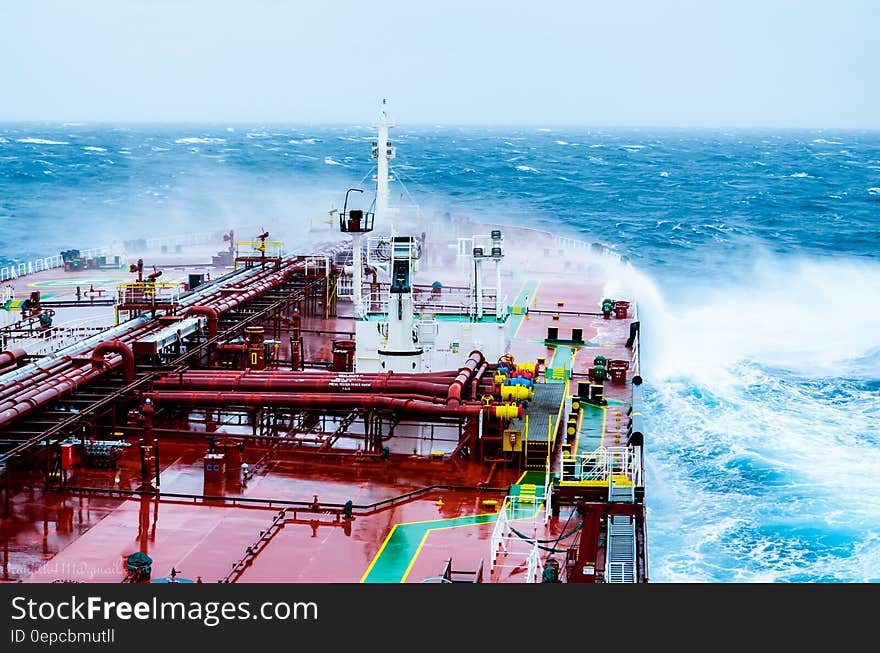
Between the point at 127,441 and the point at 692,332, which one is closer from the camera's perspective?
the point at 127,441

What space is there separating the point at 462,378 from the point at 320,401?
4.37 meters

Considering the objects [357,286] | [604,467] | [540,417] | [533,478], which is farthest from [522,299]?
[604,467]

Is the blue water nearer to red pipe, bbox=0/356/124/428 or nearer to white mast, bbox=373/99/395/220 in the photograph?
white mast, bbox=373/99/395/220

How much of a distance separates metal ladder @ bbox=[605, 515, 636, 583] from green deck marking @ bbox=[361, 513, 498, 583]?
10.1 feet

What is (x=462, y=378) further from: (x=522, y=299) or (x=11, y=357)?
(x=522, y=299)

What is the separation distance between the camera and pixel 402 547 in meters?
25.7

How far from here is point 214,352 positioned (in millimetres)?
41938

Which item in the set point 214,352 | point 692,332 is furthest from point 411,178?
point 214,352

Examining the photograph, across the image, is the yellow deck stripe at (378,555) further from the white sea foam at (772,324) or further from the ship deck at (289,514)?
the white sea foam at (772,324)

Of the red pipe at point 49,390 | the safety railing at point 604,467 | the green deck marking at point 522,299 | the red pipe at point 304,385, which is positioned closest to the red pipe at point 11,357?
the red pipe at point 49,390

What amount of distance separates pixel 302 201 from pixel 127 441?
101 metres

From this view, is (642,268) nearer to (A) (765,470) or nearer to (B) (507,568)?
(A) (765,470)

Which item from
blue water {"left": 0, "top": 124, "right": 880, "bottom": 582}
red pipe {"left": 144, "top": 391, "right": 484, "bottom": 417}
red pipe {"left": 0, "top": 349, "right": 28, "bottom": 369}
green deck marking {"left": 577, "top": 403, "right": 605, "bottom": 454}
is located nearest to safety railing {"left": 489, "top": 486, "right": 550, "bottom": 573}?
green deck marking {"left": 577, "top": 403, "right": 605, "bottom": 454}

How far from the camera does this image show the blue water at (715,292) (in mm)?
35344
